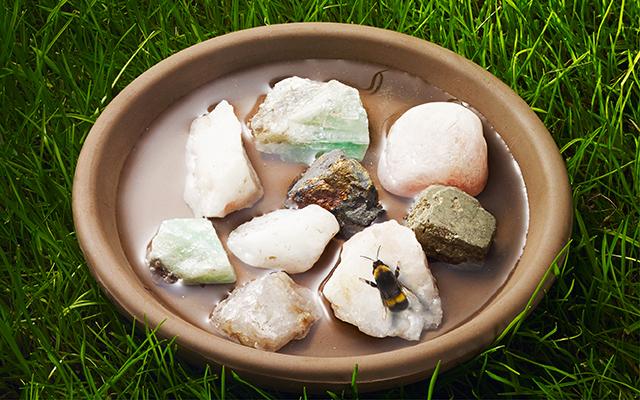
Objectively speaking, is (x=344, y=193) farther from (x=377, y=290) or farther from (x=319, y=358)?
(x=319, y=358)

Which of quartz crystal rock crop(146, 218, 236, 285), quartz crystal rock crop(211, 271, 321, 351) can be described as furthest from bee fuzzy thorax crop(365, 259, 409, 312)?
quartz crystal rock crop(146, 218, 236, 285)

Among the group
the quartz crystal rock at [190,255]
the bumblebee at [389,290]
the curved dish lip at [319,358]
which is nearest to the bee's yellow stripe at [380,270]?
the bumblebee at [389,290]

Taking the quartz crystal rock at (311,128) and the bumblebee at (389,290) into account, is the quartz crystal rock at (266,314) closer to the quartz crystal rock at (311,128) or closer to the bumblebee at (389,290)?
the bumblebee at (389,290)

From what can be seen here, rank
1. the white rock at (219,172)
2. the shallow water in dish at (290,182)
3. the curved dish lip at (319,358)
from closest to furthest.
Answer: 1. the curved dish lip at (319,358)
2. the shallow water in dish at (290,182)
3. the white rock at (219,172)

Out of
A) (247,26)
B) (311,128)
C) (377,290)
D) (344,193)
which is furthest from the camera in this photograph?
(247,26)

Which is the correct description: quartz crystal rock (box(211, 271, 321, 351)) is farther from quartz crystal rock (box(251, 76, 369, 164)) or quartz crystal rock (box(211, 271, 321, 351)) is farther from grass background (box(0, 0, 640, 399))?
quartz crystal rock (box(251, 76, 369, 164))

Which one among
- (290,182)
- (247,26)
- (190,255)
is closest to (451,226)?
(290,182)
